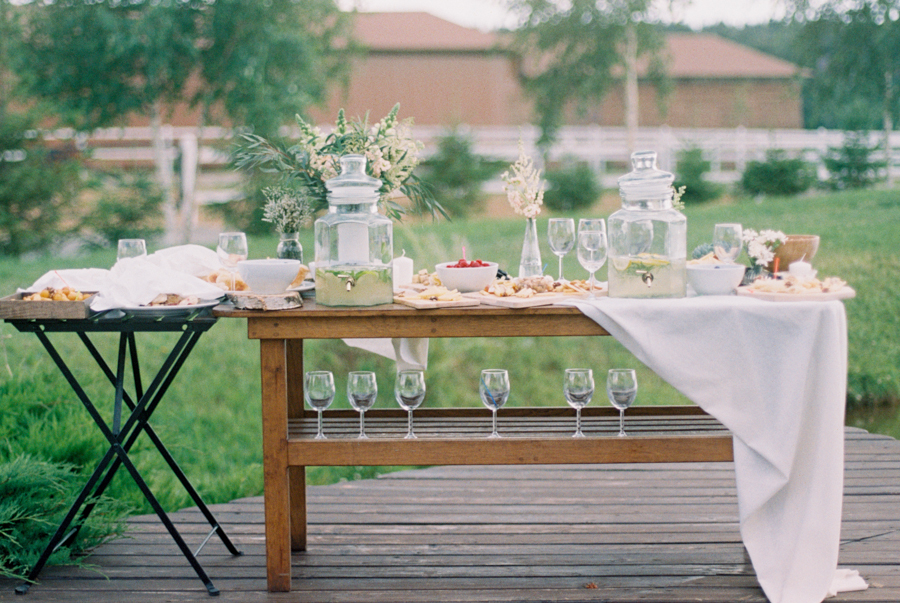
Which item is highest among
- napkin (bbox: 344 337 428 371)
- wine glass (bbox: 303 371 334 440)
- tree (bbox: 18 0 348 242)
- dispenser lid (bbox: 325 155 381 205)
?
tree (bbox: 18 0 348 242)

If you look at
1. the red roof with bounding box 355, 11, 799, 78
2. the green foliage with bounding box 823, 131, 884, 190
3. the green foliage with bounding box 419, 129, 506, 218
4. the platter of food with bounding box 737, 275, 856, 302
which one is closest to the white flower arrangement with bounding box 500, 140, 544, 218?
the platter of food with bounding box 737, 275, 856, 302

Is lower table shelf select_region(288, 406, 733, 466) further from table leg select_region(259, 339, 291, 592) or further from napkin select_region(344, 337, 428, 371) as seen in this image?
napkin select_region(344, 337, 428, 371)

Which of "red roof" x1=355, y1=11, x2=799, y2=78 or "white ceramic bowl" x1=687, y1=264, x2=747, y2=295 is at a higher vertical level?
"red roof" x1=355, y1=11, x2=799, y2=78

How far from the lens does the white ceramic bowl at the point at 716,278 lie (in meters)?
2.51

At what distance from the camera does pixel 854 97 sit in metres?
12.6

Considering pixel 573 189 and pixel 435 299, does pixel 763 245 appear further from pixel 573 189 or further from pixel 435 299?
pixel 573 189

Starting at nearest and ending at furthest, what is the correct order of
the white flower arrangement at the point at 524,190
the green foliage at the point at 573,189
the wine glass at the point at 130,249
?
the white flower arrangement at the point at 524,190 → the wine glass at the point at 130,249 → the green foliage at the point at 573,189

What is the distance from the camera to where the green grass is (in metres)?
3.71

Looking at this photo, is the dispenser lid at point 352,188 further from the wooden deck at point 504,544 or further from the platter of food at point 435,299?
the wooden deck at point 504,544

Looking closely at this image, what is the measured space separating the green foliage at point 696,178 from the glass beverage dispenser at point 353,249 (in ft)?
35.1

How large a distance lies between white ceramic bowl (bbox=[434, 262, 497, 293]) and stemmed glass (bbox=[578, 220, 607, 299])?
259mm

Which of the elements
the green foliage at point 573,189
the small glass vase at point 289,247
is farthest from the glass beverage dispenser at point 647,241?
the green foliage at point 573,189

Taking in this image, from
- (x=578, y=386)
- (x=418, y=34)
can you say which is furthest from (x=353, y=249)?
(x=418, y=34)

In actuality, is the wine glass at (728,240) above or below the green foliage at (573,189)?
below
